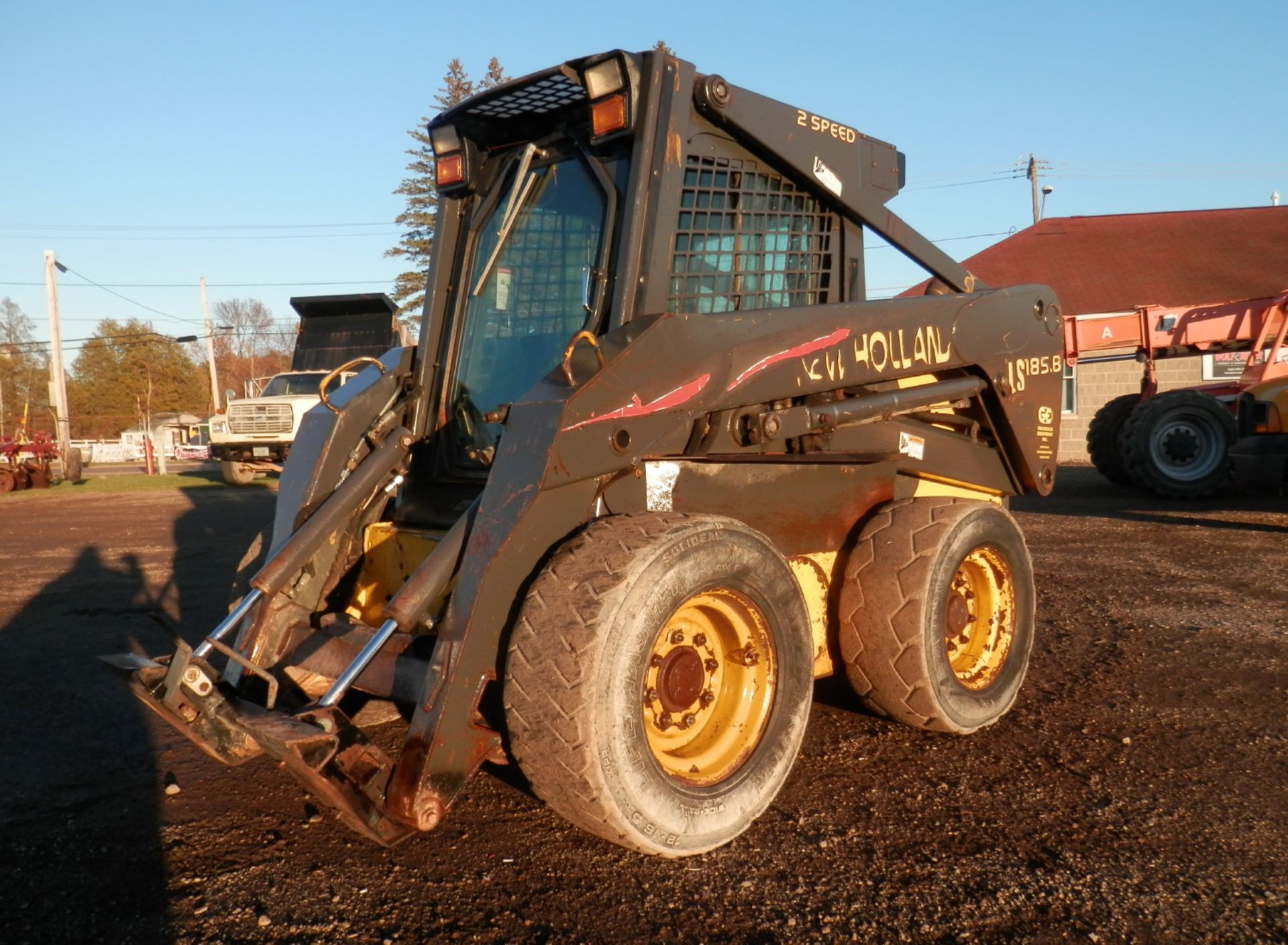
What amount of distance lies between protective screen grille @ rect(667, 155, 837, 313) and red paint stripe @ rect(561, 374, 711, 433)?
0.70 metres

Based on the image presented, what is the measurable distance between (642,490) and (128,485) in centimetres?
2084

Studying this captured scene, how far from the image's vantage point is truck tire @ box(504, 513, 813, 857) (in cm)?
275

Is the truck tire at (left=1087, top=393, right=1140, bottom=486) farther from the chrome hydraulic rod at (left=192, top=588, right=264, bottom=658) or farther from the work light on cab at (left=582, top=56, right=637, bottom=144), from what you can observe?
the chrome hydraulic rod at (left=192, top=588, right=264, bottom=658)

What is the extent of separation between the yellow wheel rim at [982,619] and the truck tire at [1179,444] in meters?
9.53

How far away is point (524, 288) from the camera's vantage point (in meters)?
4.22

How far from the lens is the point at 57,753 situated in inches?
164

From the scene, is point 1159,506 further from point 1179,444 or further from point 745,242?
point 745,242

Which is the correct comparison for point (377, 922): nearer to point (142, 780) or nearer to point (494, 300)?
point (142, 780)

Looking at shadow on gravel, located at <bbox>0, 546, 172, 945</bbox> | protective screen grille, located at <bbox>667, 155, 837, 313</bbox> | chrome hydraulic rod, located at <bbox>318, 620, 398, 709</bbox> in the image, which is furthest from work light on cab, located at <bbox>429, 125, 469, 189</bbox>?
shadow on gravel, located at <bbox>0, 546, 172, 945</bbox>

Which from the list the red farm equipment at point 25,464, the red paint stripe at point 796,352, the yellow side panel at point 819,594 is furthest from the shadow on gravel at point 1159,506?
the red farm equipment at point 25,464

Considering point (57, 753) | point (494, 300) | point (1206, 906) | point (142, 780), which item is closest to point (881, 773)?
point (1206, 906)

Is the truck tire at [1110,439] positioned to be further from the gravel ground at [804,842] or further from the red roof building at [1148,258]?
the gravel ground at [804,842]

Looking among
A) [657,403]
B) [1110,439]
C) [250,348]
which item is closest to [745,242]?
[657,403]

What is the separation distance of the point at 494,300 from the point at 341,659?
1.63 meters
